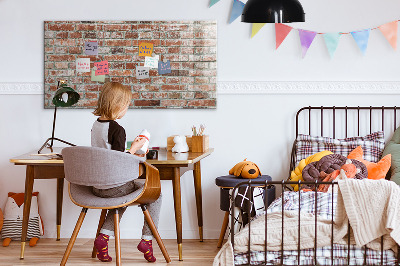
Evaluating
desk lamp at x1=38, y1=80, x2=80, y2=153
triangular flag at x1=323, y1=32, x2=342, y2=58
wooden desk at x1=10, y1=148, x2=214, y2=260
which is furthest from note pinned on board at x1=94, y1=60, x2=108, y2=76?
triangular flag at x1=323, y1=32, x2=342, y2=58

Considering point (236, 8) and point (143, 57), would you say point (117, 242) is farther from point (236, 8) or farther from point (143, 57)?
point (236, 8)

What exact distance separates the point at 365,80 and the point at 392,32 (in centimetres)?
39

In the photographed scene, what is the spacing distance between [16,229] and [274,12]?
2.48 m

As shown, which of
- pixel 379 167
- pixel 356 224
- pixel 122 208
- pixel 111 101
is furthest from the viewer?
pixel 379 167

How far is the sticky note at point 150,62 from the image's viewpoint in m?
4.40

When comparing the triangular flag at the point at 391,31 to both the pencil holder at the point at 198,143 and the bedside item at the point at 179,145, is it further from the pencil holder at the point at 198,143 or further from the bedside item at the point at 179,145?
the bedside item at the point at 179,145

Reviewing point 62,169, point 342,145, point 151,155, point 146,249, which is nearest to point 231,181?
point 151,155

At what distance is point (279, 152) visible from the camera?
4422 millimetres

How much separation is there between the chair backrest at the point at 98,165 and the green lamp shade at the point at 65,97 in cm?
89

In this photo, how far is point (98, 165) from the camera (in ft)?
10.6

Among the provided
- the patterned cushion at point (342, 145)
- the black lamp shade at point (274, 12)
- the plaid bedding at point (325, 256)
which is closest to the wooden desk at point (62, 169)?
the patterned cushion at point (342, 145)

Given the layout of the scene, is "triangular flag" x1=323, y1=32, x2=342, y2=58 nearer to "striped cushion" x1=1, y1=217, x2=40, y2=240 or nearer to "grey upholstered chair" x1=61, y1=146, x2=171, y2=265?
"grey upholstered chair" x1=61, y1=146, x2=171, y2=265

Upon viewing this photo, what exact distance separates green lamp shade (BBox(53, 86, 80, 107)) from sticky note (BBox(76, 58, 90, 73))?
1.00ft

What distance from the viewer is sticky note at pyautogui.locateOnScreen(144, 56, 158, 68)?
4.40 metres
